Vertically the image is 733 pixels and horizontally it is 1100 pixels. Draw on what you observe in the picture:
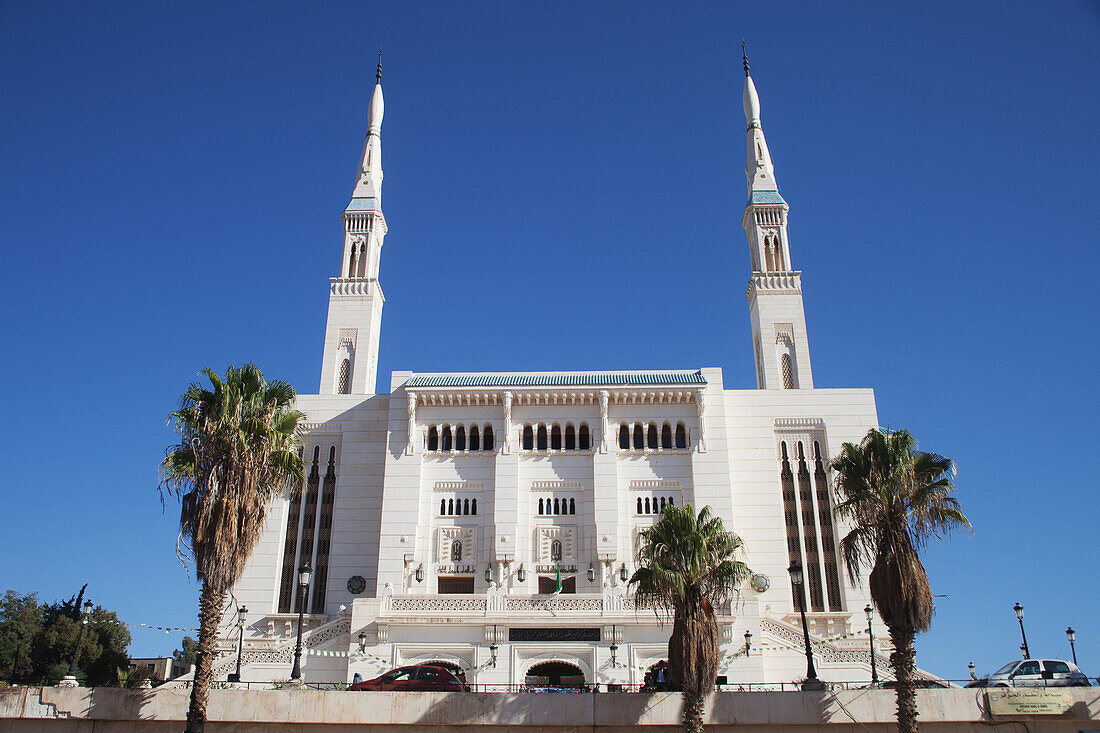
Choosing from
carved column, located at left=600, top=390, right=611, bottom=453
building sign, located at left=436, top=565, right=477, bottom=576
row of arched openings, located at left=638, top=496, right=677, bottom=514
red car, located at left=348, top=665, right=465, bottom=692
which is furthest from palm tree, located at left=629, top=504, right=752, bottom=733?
carved column, located at left=600, top=390, right=611, bottom=453

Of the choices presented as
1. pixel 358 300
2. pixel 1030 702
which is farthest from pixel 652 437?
pixel 1030 702

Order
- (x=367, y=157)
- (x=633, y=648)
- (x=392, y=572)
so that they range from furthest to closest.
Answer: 1. (x=367, y=157)
2. (x=392, y=572)
3. (x=633, y=648)

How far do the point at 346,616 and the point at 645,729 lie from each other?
2030 cm

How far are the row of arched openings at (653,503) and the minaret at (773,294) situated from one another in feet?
38.4

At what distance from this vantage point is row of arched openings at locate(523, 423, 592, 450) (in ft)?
166

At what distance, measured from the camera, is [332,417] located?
173 ft

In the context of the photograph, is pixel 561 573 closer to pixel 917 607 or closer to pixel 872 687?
pixel 872 687

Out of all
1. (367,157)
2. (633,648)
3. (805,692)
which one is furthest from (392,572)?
(367,157)

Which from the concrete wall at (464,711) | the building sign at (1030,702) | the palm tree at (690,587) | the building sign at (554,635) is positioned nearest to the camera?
the palm tree at (690,587)

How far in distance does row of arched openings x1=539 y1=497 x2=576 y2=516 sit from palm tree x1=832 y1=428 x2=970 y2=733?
75.6 feet

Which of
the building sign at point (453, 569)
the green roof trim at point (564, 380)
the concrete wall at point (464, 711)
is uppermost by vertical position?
the green roof trim at point (564, 380)

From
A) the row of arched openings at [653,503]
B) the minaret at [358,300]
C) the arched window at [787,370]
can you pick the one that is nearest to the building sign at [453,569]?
the row of arched openings at [653,503]

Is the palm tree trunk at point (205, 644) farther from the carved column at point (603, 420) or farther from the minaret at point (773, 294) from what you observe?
the minaret at point (773, 294)

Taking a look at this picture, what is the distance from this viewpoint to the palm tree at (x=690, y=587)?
2603 centimetres
